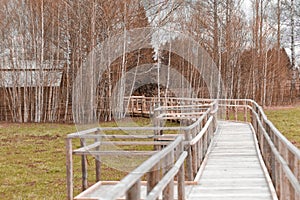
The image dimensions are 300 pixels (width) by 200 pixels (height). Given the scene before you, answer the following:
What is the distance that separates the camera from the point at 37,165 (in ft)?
34.0

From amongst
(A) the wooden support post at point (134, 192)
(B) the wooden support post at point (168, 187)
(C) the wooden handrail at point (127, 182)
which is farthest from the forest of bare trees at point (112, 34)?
(A) the wooden support post at point (134, 192)

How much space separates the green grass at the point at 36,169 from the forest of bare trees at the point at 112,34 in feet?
24.2

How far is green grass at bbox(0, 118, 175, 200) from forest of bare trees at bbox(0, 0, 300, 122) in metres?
7.38

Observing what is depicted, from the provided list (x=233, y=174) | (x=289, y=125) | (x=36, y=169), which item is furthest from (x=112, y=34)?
(x=233, y=174)

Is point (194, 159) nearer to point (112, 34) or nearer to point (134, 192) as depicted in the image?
point (134, 192)

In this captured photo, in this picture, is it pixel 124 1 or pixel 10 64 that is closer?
pixel 124 1

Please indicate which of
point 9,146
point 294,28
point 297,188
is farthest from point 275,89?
point 297,188

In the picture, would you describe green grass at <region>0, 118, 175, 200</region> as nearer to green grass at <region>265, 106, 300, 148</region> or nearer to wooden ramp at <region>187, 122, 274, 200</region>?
wooden ramp at <region>187, 122, 274, 200</region>

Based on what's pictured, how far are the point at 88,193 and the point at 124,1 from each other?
50.8 feet

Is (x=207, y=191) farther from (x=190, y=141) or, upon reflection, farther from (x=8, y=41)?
(x=8, y=41)

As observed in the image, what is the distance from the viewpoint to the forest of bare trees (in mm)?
22156

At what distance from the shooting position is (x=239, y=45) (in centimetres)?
2989

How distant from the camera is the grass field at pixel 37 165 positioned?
26.2 ft

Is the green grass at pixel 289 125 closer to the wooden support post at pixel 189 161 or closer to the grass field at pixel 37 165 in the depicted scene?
the grass field at pixel 37 165
